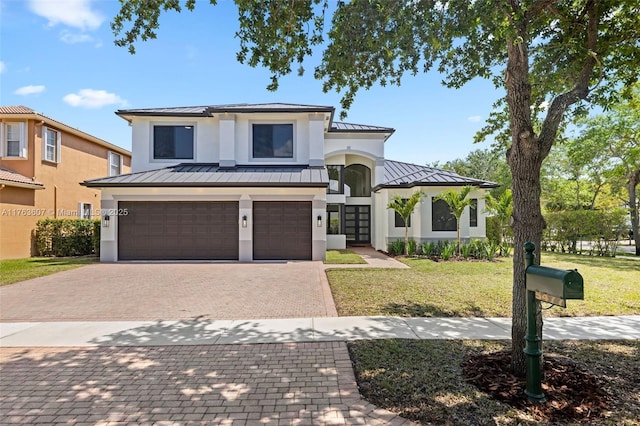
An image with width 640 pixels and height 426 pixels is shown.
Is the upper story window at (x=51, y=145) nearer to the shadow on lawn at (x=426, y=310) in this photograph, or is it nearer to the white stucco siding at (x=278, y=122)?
the white stucco siding at (x=278, y=122)

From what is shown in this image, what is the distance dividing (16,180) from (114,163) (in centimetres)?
884

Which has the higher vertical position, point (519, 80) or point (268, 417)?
point (519, 80)

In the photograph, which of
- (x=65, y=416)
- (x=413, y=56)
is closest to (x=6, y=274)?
(x=65, y=416)

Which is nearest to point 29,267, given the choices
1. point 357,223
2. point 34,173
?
point 34,173

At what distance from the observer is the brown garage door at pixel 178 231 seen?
50.3 feet

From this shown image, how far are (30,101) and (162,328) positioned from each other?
1966cm

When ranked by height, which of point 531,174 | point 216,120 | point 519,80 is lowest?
point 531,174

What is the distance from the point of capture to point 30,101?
18484mm

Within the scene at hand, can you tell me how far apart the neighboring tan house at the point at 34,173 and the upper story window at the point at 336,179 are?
15459mm

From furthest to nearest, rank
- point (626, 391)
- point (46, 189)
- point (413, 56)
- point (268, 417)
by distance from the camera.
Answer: point (46, 189), point (413, 56), point (626, 391), point (268, 417)

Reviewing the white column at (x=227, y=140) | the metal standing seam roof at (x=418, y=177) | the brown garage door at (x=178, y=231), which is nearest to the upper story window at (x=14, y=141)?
the brown garage door at (x=178, y=231)

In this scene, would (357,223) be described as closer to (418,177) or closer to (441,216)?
(418,177)

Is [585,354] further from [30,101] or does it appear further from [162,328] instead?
[30,101]

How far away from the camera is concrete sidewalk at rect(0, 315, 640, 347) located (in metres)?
5.64
